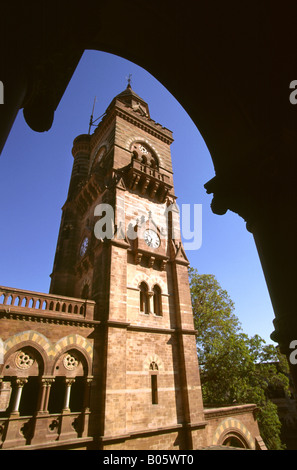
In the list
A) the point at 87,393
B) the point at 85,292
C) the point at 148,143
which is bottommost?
the point at 87,393

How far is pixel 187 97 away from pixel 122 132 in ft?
57.5

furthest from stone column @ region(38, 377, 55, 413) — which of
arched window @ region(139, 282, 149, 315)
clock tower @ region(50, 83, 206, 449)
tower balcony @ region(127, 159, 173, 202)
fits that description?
tower balcony @ region(127, 159, 173, 202)

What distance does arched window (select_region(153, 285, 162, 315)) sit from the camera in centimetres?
1548

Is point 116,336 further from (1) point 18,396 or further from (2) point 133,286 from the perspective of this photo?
(1) point 18,396

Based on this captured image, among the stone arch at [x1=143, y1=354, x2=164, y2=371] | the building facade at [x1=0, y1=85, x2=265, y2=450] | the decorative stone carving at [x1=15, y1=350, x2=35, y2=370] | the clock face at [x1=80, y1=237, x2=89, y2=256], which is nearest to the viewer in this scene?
the decorative stone carving at [x1=15, y1=350, x2=35, y2=370]

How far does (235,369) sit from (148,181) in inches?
633

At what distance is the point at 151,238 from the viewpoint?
17.4 m

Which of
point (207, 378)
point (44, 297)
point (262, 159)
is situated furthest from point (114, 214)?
point (207, 378)

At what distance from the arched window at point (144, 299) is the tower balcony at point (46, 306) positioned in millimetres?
3279

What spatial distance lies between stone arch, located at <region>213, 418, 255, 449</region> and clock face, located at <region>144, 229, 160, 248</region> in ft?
36.8

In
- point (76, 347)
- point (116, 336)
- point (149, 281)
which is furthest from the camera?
point (149, 281)

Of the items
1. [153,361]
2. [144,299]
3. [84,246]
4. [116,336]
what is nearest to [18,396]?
[116,336]

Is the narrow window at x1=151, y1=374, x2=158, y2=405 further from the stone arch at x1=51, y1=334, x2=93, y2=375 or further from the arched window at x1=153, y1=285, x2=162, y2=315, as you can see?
the stone arch at x1=51, y1=334, x2=93, y2=375

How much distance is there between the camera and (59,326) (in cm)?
1148
